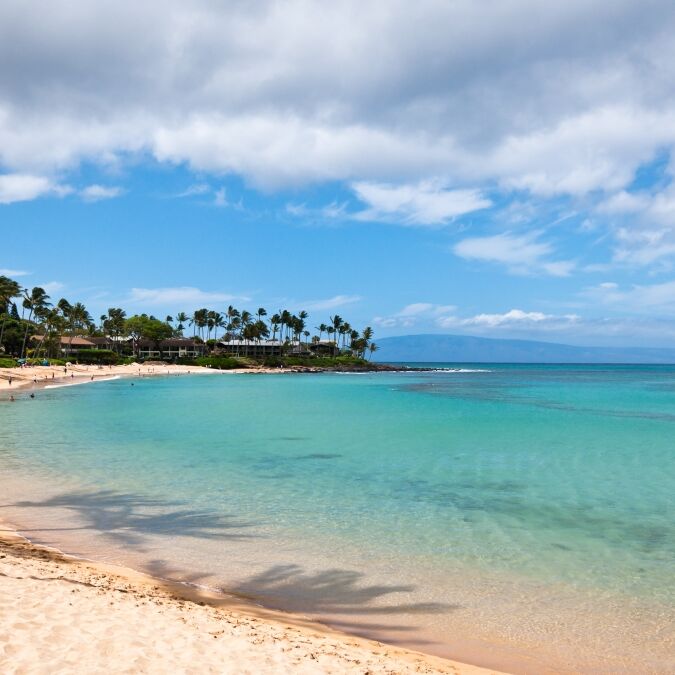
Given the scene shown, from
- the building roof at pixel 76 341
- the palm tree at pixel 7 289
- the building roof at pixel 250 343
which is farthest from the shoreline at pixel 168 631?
the building roof at pixel 250 343

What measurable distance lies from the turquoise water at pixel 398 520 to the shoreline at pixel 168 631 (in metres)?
0.81

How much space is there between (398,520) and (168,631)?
7.57 meters

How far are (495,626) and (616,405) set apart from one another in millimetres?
48428

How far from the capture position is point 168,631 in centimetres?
655

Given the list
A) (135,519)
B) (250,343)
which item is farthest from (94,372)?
(135,519)

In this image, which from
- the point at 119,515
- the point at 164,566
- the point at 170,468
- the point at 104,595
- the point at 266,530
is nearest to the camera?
the point at 104,595

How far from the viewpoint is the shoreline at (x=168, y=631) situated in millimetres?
5777

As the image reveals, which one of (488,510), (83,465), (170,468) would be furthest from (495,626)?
(83,465)

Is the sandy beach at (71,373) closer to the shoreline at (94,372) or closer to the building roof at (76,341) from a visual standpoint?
the shoreline at (94,372)

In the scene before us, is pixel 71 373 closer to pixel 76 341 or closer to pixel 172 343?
pixel 76 341

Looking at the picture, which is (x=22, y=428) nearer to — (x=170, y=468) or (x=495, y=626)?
(x=170, y=468)

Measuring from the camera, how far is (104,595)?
770cm

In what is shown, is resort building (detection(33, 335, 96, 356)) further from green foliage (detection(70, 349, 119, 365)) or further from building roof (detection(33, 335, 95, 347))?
green foliage (detection(70, 349, 119, 365))

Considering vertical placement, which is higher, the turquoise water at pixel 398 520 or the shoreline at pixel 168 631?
the shoreline at pixel 168 631
